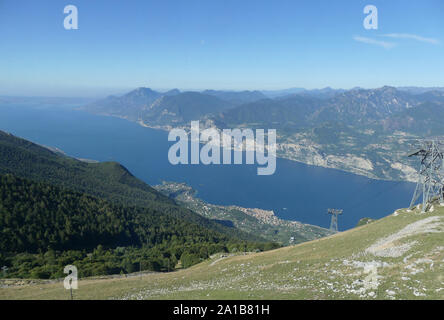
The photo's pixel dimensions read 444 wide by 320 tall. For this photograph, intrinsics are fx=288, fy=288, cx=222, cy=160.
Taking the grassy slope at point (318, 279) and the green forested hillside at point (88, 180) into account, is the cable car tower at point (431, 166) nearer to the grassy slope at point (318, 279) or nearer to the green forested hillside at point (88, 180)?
the grassy slope at point (318, 279)

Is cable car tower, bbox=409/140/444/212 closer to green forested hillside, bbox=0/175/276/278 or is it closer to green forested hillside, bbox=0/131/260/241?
green forested hillside, bbox=0/175/276/278

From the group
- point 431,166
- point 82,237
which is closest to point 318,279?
point 431,166

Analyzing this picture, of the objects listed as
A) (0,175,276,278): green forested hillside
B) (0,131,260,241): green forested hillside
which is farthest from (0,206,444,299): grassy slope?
(0,131,260,241): green forested hillside

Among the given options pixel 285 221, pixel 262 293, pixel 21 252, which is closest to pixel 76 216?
pixel 21 252

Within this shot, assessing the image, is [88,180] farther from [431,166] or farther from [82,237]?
[431,166]

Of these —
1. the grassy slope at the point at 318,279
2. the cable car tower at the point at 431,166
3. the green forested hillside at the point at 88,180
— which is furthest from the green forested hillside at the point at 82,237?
the green forested hillside at the point at 88,180
